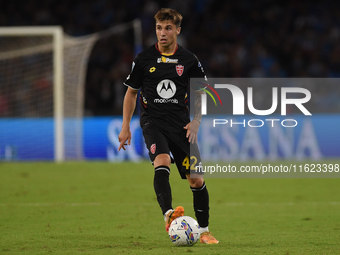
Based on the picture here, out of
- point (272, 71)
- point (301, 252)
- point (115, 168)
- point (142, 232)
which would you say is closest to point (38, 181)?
point (115, 168)

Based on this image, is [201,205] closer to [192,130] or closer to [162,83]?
[192,130]

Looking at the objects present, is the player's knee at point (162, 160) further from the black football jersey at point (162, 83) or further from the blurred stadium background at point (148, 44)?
the blurred stadium background at point (148, 44)

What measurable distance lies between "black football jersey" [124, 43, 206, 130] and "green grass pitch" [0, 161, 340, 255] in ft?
3.82

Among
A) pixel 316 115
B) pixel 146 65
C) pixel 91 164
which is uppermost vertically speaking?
pixel 146 65

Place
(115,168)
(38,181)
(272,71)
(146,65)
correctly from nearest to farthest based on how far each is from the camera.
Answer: (146,65) → (38,181) → (115,168) → (272,71)

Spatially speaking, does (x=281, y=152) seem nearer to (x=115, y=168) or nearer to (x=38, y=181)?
(x=115, y=168)

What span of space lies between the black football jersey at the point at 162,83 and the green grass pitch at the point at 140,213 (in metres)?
1.16

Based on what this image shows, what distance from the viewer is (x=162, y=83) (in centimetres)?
593

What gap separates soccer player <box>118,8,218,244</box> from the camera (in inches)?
229

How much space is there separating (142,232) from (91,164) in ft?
30.6

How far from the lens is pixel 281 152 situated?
16.2 m

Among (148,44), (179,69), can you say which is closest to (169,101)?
(179,69)

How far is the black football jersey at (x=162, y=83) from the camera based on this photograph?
593 centimetres

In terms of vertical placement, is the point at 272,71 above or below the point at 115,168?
above
